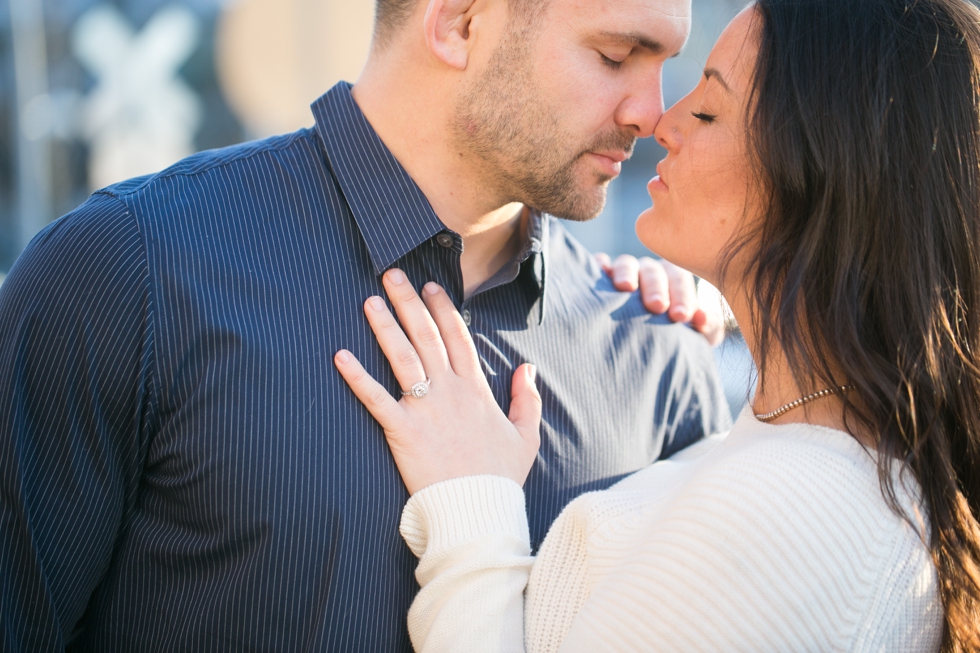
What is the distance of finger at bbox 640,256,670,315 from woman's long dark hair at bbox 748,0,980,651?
56cm

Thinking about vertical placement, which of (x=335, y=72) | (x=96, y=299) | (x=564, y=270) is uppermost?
(x=335, y=72)

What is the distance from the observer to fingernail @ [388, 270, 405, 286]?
154 cm

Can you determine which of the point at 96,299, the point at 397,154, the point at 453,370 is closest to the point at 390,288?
the point at 453,370

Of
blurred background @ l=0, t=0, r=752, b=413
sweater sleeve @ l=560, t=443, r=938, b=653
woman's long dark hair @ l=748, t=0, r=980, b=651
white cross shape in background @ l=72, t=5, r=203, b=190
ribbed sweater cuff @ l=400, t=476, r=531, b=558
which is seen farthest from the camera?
white cross shape in background @ l=72, t=5, r=203, b=190

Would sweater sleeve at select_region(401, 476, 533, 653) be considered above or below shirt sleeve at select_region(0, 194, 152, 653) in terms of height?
below

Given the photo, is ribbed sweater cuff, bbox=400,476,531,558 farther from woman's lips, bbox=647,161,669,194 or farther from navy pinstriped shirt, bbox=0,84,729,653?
woman's lips, bbox=647,161,669,194

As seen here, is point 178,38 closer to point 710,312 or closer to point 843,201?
point 710,312

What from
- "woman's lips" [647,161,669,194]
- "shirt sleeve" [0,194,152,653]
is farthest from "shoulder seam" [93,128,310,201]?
"woman's lips" [647,161,669,194]

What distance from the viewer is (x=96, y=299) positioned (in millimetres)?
1368

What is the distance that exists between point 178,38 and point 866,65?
16.1 feet

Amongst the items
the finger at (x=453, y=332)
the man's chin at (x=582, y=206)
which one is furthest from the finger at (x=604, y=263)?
the finger at (x=453, y=332)

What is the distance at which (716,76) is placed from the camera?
1538 millimetres

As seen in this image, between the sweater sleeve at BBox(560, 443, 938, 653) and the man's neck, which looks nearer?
the sweater sleeve at BBox(560, 443, 938, 653)

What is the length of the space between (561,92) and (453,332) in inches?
21.8
